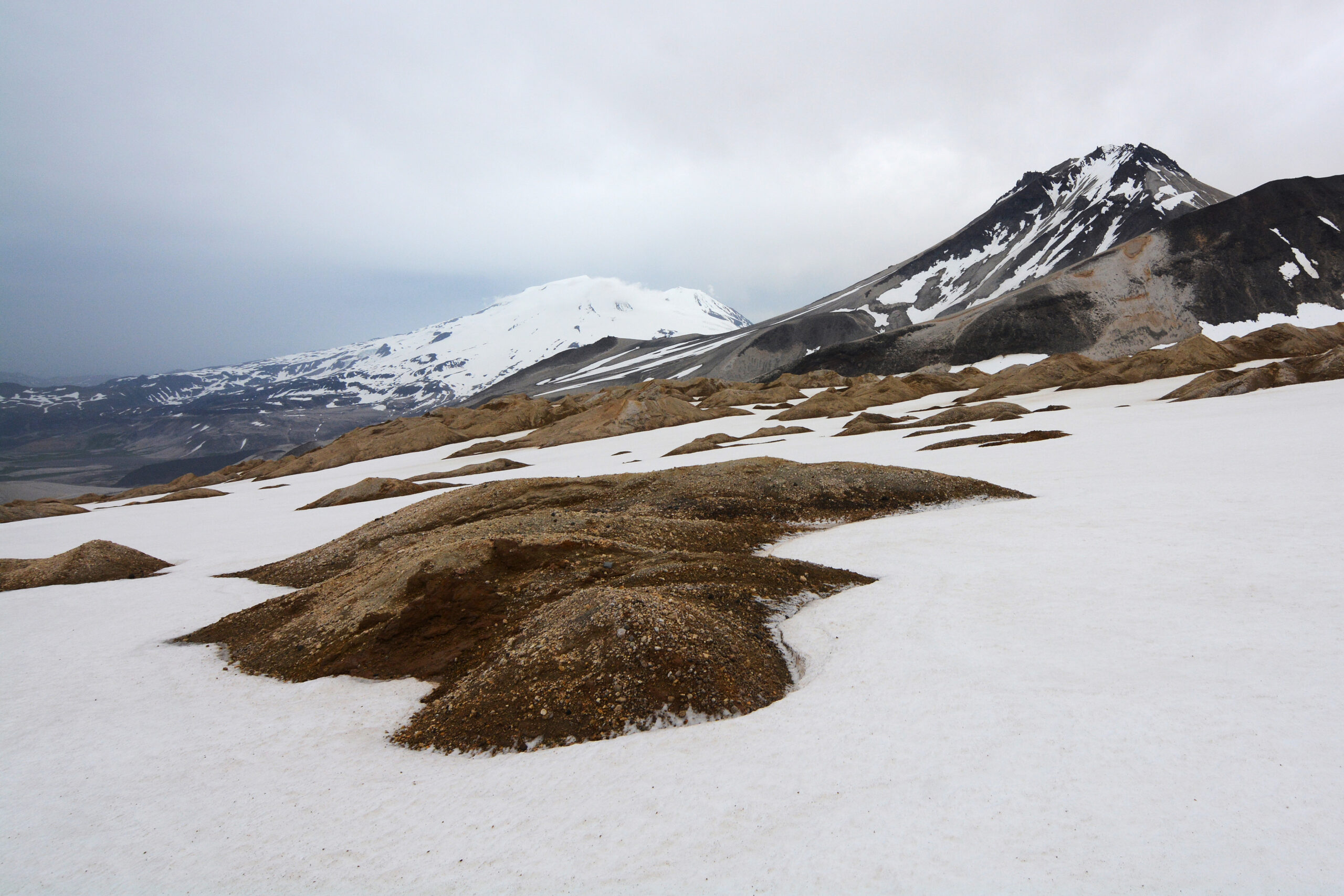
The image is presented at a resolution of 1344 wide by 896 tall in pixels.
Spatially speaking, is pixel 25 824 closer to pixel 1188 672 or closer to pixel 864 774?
pixel 864 774

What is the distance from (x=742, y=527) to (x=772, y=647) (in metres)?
5.07

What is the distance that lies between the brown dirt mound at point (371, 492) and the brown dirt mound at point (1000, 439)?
17.8 m

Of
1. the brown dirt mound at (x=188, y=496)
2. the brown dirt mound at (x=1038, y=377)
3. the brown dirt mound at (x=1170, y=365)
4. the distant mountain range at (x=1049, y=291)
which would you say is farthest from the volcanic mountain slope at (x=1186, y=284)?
the brown dirt mound at (x=188, y=496)

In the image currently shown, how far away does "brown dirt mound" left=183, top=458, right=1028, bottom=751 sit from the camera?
18.0 feet

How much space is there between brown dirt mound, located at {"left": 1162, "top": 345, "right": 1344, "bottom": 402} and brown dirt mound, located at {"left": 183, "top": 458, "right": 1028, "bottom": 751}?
71.8ft

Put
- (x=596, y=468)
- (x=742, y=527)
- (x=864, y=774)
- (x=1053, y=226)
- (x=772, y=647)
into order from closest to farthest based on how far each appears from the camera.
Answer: (x=864, y=774), (x=772, y=647), (x=742, y=527), (x=596, y=468), (x=1053, y=226)

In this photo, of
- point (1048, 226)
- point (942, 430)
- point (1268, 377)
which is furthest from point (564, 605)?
point (1048, 226)

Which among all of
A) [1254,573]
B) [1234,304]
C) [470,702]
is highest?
[1234,304]

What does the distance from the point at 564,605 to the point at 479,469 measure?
23.5m

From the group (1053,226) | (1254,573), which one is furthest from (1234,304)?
→ (1254,573)

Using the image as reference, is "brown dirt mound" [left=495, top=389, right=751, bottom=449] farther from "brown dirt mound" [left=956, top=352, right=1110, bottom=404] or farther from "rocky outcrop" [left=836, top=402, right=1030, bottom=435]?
"brown dirt mound" [left=956, top=352, right=1110, bottom=404]

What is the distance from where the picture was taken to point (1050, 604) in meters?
6.92

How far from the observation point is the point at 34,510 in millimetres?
31125

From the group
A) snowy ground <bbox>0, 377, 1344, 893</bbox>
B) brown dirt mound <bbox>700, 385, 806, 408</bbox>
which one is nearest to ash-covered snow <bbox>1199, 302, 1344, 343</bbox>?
brown dirt mound <bbox>700, 385, 806, 408</bbox>
